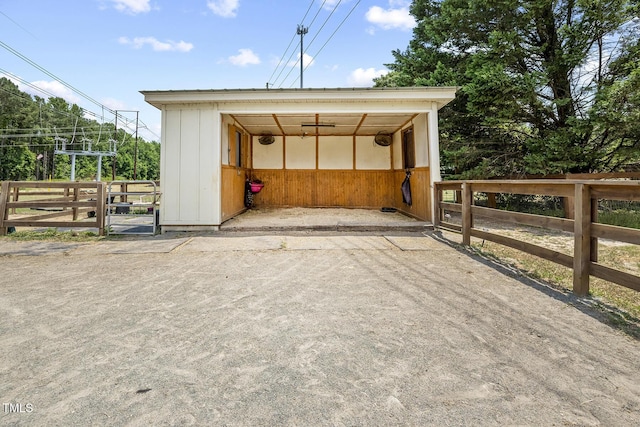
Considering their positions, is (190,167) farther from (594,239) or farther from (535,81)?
(535,81)

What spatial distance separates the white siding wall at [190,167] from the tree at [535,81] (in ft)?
19.5

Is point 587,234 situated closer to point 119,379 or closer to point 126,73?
point 119,379

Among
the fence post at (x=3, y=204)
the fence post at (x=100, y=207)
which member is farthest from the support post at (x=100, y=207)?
the fence post at (x=3, y=204)

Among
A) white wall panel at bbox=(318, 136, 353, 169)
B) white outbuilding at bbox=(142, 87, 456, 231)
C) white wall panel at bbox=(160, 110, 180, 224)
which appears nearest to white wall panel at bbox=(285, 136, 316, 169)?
white outbuilding at bbox=(142, 87, 456, 231)

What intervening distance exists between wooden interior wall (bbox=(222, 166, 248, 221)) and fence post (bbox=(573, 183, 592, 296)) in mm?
5571

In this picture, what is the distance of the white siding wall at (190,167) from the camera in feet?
19.3

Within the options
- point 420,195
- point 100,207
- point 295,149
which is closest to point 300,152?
point 295,149

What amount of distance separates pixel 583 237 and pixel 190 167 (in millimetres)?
5817

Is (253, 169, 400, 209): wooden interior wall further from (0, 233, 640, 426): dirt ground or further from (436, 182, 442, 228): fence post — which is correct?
(0, 233, 640, 426): dirt ground

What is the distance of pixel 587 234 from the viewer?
2.70 meters

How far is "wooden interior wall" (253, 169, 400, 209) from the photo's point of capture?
31.5 feet

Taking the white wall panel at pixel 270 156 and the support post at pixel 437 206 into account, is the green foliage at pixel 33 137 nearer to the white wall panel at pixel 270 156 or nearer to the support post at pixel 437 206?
the white wall panel at pixel 270 156

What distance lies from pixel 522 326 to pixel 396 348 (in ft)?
3.22

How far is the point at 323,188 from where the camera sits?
9.70m
